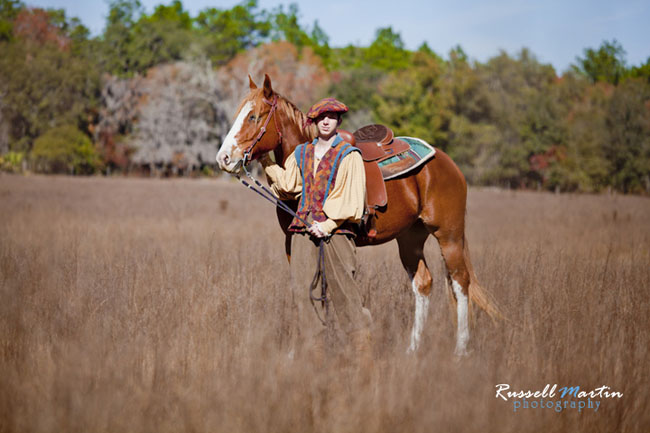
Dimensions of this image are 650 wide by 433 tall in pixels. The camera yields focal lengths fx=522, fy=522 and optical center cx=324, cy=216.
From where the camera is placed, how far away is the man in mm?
3633

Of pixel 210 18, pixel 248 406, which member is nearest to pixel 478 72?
pixel 210 18

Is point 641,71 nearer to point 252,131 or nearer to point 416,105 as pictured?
point 416,105

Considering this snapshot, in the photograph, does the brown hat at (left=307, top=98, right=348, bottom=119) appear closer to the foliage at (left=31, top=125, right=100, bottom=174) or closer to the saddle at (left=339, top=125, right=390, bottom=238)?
the saddle at (left=339, top=125, right=390, bottom=238)

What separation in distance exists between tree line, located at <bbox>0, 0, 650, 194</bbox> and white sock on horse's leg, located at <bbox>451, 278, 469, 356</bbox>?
3827 cm

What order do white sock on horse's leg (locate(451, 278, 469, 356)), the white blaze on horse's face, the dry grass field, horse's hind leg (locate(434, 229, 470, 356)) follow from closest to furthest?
1. the dry grass field
2. the white blaze on horse's face
3. white sock on horse's leg (locate(451, 278, 469, 356))
4. horse's hind leg (locate(434, 229, 470, 356))

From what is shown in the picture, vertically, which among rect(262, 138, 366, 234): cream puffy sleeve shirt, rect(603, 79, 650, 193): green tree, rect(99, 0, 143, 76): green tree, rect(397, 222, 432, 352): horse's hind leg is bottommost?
rect(397, 222, 432, 352): horse's hind leg

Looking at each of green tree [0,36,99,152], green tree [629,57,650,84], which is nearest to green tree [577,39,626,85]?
green tree [629,57,650,84]

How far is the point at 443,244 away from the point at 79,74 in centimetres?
4965

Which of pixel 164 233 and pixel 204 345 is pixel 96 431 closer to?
pixel 204 345

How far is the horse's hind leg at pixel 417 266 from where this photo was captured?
515 cm

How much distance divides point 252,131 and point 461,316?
8.62 feet

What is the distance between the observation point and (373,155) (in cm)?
446

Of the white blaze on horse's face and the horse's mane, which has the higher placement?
the horse's mane

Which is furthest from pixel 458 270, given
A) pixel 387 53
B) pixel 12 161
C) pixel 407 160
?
pixel 387 53
